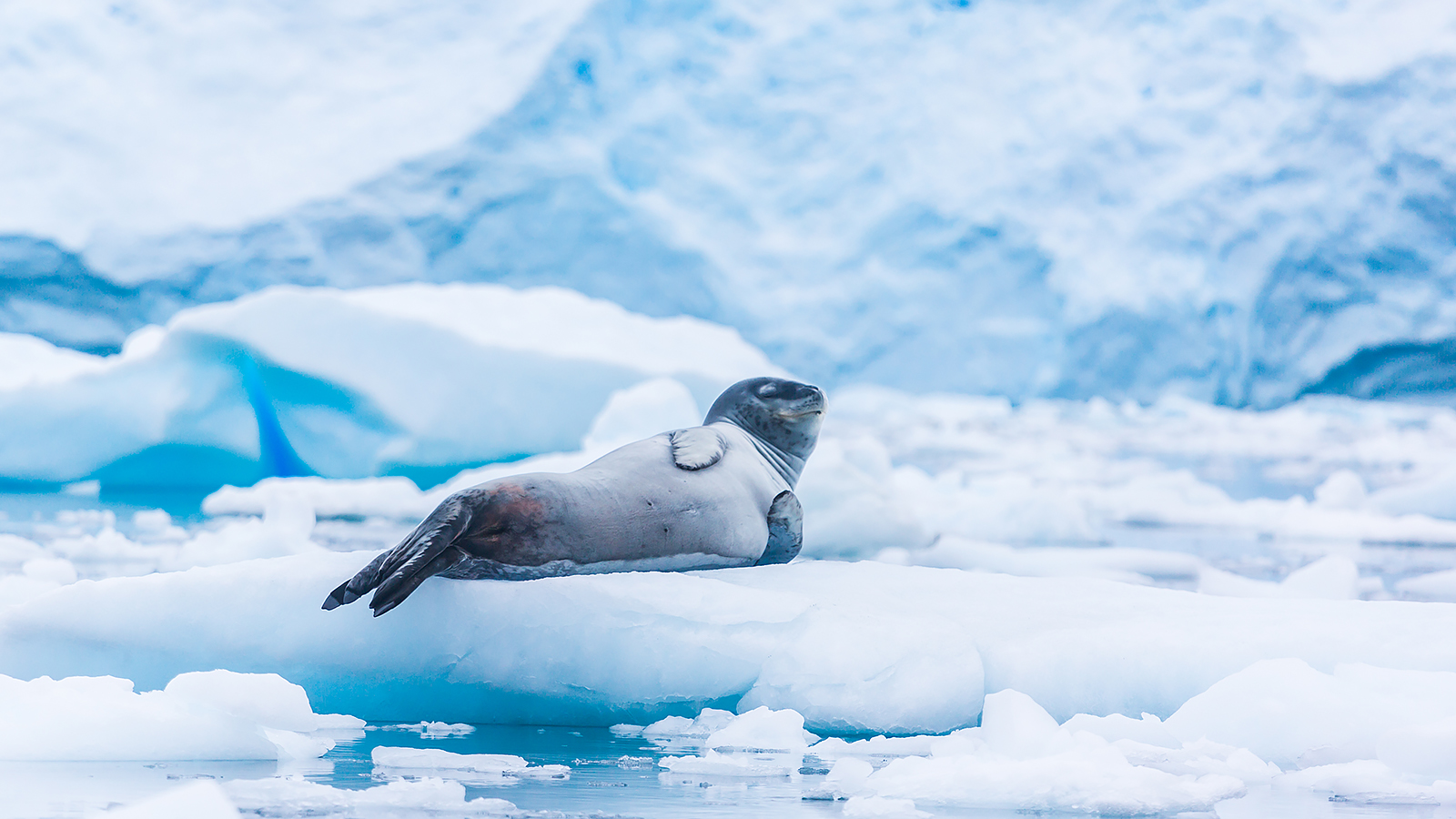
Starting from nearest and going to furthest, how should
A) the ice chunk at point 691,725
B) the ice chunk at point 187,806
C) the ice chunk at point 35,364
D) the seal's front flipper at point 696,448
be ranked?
1. the ice chunk at point 187,806
2. the ice chunk at point 691,725
3. the seal's front flipper at point 696,448
4. the ice chunk at point 35,364

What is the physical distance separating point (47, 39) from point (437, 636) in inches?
465

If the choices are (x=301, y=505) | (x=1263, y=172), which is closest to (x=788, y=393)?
(x=301, y=505)

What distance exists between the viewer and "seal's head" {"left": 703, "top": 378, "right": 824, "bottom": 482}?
303 centimetres

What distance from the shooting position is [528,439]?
6938mm

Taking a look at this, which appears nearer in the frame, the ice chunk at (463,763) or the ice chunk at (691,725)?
the ice chunk at (463,763)

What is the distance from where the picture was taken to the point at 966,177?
45.7ft

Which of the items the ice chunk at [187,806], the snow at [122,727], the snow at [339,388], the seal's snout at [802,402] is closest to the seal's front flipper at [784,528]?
the seal's snout at [802,402]

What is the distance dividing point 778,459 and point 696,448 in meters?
0.52

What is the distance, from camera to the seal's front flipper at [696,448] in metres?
2.47

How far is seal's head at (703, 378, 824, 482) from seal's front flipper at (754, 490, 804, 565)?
0.32 m

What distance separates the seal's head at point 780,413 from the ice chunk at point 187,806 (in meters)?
2.00

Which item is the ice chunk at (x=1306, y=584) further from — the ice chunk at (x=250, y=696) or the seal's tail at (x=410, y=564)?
the ice chunk at (x=250, y=696)

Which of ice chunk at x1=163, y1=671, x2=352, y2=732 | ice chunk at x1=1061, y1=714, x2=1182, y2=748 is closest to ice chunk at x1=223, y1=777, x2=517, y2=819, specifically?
ice chunk at x1=163, y1=671, x2=352, y2=732

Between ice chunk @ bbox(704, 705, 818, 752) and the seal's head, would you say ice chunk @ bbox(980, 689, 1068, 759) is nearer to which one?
ice chunk @ bbox(704, 705, 818, 752)
